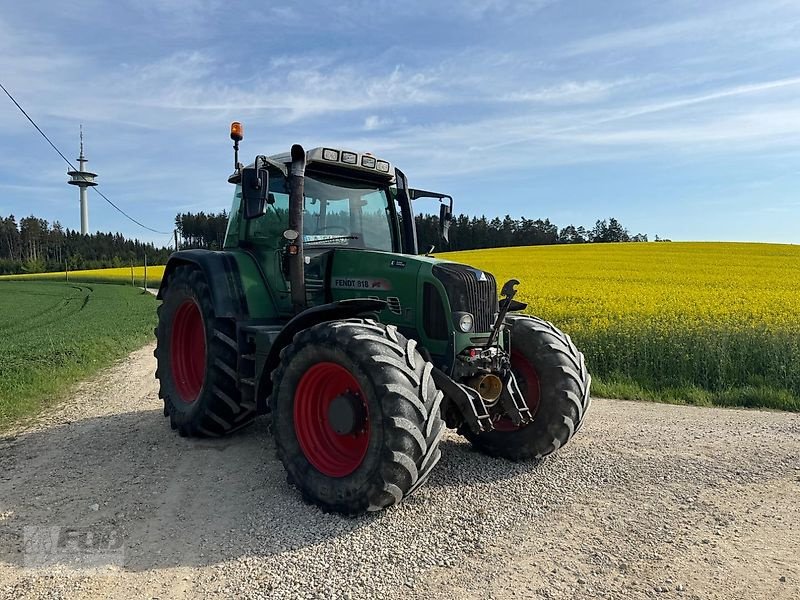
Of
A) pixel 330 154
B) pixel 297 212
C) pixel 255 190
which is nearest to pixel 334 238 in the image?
pixel 297 212

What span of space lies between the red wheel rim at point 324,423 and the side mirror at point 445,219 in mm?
2277

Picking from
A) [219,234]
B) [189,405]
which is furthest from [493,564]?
[219,234]

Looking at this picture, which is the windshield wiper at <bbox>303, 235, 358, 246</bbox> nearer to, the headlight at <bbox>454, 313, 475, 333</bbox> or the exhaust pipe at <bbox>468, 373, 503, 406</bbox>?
the headlight at <bbox>454, 313, 475, 333</bbox>

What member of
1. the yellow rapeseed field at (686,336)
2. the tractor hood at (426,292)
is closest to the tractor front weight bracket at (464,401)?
the tractor hood at (426,292)

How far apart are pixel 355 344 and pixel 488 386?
48.2 inches

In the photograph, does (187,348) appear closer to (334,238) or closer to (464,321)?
(334,238)

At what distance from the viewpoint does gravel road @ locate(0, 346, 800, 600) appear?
333cm

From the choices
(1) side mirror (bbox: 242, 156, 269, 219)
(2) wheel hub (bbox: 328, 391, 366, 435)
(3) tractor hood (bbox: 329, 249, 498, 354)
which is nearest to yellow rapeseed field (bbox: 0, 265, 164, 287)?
(1) side mirror (bbox: 242, 156, 269, 219)

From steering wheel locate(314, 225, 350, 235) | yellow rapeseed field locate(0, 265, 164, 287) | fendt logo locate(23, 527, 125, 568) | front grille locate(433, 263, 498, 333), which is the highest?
steering wheel locate(314, 225, 350, 235)

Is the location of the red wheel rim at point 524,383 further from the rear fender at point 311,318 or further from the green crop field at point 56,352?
the green crop field at point 56,352

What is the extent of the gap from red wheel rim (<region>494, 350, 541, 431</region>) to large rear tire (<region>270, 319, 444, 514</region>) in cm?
141

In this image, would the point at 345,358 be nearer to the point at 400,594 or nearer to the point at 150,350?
the point at 400,594

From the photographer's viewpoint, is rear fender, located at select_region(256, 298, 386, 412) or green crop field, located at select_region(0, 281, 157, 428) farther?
green crop field, located at select_region(0, 281, 157, 428)

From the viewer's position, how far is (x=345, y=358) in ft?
13.5
